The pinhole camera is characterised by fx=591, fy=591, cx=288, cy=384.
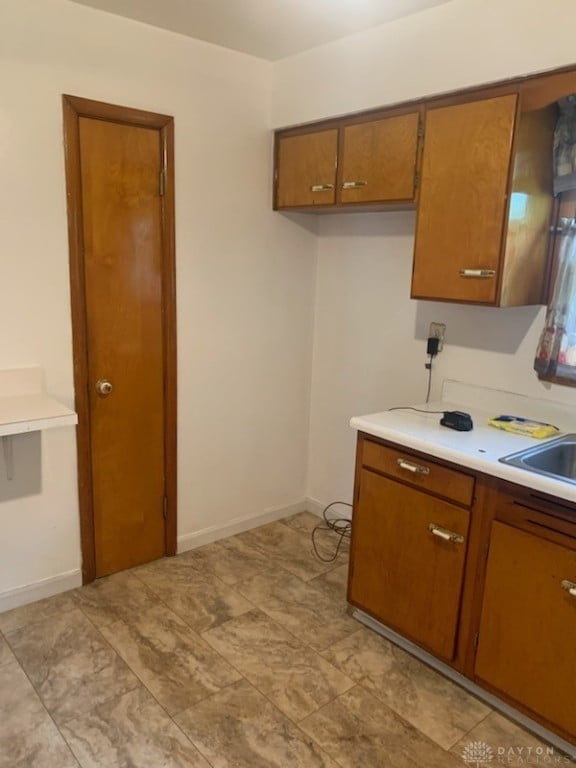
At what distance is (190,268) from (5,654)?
182cm

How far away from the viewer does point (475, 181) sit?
2152mm

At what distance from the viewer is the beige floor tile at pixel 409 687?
79.0 inches

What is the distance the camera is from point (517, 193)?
2.11 metres

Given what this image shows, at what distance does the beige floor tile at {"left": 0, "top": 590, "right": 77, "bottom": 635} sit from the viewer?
2.46 meters

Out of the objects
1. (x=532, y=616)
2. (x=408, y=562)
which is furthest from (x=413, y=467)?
(x=532, y=616)

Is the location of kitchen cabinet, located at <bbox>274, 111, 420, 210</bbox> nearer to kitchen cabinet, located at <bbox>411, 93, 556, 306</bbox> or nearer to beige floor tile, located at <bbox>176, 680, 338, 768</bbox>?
kitchen cabinet, located at <bbox>411, 93, 556, 306</bbox>

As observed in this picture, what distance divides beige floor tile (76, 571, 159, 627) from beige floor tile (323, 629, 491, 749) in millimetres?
879

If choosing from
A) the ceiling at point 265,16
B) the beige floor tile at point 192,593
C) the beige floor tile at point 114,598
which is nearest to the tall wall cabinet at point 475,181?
the ceiling at point 265,16

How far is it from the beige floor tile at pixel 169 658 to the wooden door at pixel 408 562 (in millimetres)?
640

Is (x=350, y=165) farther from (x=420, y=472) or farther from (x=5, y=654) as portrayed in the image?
(x=5, y=654)

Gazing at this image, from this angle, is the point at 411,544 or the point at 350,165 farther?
the point at 350,165

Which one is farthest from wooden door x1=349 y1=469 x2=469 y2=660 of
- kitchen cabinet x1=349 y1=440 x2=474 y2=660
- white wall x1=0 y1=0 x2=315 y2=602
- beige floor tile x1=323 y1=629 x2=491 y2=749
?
white wall x1=0 y1=0 x2=315 y2=602

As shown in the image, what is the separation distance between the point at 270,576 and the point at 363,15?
2504 mm

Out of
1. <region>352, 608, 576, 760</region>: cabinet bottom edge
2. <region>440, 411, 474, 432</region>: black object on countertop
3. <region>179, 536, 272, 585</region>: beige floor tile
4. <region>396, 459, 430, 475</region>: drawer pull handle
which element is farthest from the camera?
<region>179, 536, 272, 585</region>: beige floor tile
